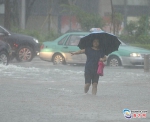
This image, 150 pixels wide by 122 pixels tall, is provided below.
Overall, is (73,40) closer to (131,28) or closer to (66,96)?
(66,96)

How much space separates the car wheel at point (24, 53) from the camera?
90.8ft

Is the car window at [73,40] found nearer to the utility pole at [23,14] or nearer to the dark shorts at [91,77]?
the dark shorts at [91,77]

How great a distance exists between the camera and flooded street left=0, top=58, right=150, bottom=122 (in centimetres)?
1127

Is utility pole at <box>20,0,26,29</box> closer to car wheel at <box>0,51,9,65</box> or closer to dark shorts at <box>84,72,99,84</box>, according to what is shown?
car wheel at <box>0,51,9,65</box>

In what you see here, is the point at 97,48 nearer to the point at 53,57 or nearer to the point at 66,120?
the point at 66,120

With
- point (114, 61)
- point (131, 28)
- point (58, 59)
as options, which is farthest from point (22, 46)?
point (131, 28)

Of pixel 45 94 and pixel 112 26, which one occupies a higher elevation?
pixel 112 26

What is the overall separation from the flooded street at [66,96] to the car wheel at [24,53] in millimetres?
5383

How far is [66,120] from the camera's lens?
35.1ft

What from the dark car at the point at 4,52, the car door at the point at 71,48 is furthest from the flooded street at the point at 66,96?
the car door at the point at 71,48

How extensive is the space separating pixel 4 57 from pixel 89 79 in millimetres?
10117

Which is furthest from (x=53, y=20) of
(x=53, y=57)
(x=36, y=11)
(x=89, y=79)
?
(x=89, y=79)

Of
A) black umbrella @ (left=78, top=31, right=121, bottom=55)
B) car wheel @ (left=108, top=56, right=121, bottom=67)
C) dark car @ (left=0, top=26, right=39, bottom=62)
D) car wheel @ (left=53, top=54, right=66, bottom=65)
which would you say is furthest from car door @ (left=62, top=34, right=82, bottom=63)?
black umbrella @ (left=78, top=31, right=121, bottom=55)

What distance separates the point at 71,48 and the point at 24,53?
259 cm
